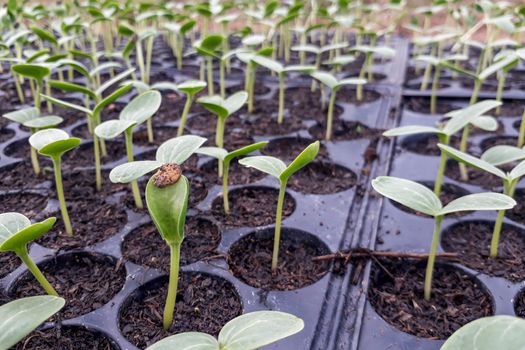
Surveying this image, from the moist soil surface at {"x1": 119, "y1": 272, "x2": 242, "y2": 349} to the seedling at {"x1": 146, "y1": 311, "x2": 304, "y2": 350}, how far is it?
0.18 m

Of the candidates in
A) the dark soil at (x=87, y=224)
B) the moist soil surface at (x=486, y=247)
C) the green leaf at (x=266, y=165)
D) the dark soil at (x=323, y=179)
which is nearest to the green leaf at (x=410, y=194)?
the green leaf at (x=266, y=165)

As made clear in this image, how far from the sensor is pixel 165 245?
0.77m

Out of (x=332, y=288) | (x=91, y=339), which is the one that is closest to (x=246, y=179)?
(x=332, y=288)

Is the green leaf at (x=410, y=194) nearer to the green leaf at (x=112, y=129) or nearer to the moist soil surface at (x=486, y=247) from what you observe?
the moist soil surface at (x=486, y=247)

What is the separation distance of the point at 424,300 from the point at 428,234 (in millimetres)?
170

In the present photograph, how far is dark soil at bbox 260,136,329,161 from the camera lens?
113 cm

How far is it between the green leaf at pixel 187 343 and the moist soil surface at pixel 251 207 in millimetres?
412

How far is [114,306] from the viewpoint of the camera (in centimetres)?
61

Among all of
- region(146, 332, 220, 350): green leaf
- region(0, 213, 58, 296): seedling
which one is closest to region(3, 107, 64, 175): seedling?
region(0, 213, 58, 296): seedling

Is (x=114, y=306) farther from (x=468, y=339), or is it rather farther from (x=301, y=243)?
(x=468, y=339)

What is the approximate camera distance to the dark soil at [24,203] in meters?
0.86

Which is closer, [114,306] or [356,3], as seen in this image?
[114,306]

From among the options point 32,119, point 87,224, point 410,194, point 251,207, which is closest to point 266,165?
point 410,194

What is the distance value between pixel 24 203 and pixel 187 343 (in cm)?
65
